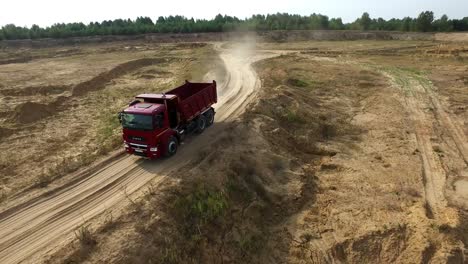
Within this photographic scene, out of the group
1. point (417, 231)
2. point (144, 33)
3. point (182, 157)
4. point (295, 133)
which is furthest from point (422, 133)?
point (144, 33)

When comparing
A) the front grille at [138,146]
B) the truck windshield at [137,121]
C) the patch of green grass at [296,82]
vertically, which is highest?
the truck windshield at [137,121]

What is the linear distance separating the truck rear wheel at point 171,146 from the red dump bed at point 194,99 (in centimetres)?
144

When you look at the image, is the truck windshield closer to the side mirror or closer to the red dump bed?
the side mirror

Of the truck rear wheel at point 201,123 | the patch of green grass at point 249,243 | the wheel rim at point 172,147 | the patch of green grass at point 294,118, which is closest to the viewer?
the patch of green grass at point 249,243

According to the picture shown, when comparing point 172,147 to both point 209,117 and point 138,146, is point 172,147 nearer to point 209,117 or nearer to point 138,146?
point 138,146

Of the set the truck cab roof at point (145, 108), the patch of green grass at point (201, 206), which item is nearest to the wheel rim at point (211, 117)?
the truck cab roof at point (145, 108)

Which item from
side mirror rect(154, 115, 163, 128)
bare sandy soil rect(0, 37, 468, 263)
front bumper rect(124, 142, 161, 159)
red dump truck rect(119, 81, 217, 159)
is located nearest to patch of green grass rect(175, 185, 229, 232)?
bare sandy soil rect(0, 37, 468, 263)

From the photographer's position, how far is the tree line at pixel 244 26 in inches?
3194

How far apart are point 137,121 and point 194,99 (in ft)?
13.6

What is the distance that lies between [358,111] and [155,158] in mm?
17065

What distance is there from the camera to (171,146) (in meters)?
19.0

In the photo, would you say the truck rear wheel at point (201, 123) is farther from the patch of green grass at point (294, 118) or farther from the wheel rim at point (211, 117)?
the patch of green grass at point (294, 118)

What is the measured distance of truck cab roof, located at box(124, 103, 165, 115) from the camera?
59.2 ft

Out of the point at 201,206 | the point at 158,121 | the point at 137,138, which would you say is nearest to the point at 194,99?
the point at 158,121
